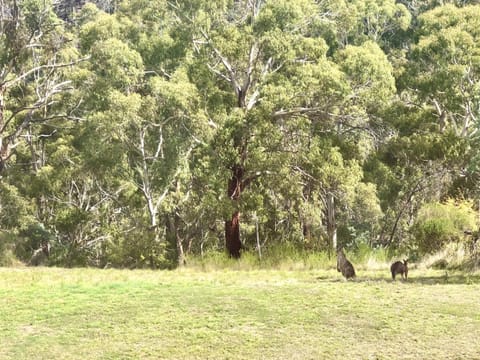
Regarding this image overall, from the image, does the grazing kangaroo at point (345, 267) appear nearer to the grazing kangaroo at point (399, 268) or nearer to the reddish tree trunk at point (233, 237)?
the grazing kangaroo at point (399, 268)

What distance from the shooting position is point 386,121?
931 inches

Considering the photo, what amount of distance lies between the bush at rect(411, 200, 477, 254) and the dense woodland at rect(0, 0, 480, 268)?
36 mm

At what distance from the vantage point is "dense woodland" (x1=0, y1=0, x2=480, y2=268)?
1797 cm

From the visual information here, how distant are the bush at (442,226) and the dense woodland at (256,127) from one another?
0.12ft

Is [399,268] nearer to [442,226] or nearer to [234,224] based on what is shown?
[442,226]

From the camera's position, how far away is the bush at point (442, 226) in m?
14.1

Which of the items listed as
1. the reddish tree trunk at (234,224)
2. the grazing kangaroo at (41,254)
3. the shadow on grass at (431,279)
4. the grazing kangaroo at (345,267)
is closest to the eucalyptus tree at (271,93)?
the reddish tree trunk at (234,224)

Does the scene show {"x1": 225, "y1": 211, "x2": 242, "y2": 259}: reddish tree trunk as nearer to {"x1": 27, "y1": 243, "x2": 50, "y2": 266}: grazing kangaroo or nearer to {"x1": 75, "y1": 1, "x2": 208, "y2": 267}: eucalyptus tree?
{"x1": 75, "y1": 1, "x2": 208, "y2": 267}: eucalyptus tree

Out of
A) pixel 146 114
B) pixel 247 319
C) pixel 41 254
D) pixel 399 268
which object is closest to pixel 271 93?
pixel 146 114

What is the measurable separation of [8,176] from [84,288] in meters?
22.0

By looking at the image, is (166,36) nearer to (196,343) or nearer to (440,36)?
(440,36)

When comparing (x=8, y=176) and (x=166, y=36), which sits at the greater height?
(x=166, y=36)

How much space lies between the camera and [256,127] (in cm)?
1770

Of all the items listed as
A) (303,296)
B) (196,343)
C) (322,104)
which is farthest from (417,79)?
(196,343)
